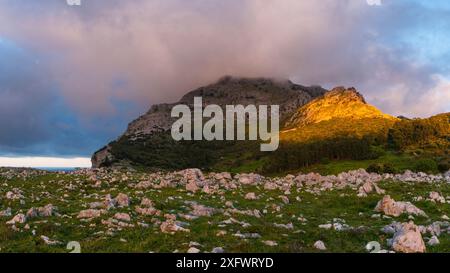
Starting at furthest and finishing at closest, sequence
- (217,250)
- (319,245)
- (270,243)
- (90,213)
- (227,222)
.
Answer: (90,213) < (227,222) < (319,245) < (270,243) < (217,250)

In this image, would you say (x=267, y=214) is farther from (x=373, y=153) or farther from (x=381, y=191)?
(x=373, y=153)

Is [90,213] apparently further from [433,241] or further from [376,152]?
[376,152]

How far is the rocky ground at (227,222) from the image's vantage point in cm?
1794

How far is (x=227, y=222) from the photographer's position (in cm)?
2245

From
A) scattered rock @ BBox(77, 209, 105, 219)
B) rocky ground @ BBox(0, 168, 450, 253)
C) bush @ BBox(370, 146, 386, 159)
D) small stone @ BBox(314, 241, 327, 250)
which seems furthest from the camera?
bush @ BBox(370, 146, 386, 159)

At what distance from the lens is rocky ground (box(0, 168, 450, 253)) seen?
706 inches

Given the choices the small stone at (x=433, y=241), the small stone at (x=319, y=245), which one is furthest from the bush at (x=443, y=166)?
the small stone at (x=319, y=245)

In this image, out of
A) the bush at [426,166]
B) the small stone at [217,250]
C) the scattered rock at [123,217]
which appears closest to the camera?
the small stone at [217,250]

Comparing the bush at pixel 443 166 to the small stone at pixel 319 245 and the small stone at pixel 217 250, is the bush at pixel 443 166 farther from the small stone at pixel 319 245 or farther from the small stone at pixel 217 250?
the small stone at pixel 217 250

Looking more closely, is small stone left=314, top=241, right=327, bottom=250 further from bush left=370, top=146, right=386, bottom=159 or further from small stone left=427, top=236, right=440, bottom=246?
bush left=370, top=146, right=386, bottom=159

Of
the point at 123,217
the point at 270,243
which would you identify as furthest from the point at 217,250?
the point at 123,217

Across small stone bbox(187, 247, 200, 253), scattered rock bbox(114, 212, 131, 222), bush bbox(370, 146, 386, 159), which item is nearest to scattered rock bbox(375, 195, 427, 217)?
small stone bbox(187, 247, 200, 253)
